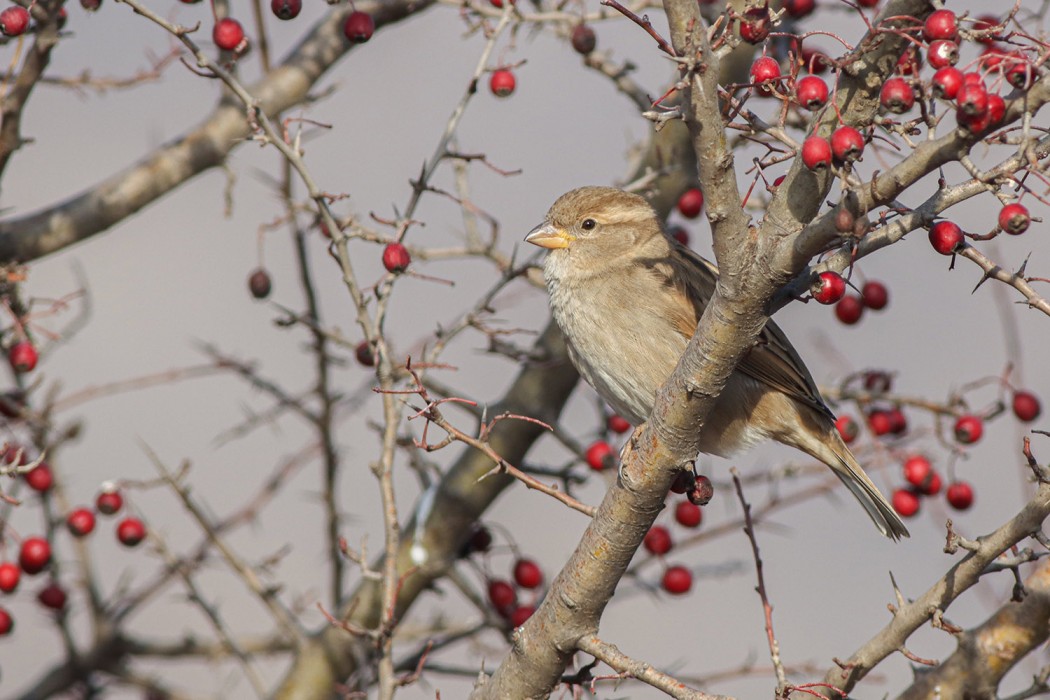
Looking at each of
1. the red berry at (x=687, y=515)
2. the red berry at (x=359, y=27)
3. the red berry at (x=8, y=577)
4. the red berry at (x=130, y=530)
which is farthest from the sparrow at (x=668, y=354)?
the red berry at (x=8, y=577)

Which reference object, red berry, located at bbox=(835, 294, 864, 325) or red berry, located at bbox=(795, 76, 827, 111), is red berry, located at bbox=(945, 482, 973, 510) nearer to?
red berry, located at bbox=(835, 294, 864, 325)

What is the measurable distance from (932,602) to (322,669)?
2321mm

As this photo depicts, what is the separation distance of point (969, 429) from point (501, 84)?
6.39 ft

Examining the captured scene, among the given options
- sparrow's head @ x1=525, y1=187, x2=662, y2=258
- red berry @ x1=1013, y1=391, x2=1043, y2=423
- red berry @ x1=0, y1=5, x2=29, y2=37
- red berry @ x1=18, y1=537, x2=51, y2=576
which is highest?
sparrow's head @ x1=525, y1=187, x2=662, y2=258

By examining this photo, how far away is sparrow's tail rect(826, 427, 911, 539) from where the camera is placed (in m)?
4.14

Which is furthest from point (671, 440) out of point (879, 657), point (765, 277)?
point (879, 657)

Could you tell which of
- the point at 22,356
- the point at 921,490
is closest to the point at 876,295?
the point at 921,490

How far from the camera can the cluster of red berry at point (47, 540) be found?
3.84 metres

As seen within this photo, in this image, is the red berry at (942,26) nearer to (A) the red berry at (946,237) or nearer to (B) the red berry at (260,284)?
(A) the red berry at (946,237)

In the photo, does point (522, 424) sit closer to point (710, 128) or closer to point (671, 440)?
point (671, 440)

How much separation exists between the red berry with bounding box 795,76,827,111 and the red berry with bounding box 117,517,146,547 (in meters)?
2.84

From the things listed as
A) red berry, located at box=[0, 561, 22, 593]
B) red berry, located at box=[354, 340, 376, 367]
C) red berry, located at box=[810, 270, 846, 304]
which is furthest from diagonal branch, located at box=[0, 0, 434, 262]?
red berry, located at box=[810, 270, 846, 304]

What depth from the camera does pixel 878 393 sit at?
4.32 m

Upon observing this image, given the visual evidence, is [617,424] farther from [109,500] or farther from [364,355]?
[109,500]
